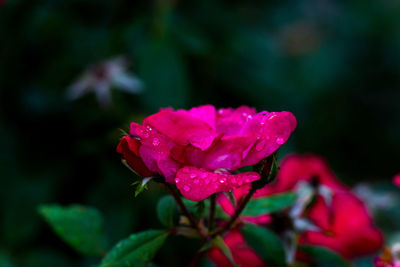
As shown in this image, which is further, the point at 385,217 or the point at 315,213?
the point at 385,217

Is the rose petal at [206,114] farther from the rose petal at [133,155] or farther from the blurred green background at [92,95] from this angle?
the blurred green background at [92,95]

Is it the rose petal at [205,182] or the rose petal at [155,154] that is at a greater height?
the rose petal at [155,154]

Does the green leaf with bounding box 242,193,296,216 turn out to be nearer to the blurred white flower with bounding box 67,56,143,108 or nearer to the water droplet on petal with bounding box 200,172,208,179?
the water droplet on petal with bounding box 200,172,208,179

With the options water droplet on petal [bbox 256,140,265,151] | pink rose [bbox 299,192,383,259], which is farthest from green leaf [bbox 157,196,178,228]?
pink rose [bbox 299,192,383,259]

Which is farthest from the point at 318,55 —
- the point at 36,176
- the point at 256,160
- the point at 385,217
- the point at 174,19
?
the point at 256,160

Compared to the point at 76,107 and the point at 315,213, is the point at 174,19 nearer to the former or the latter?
the point at 76,107

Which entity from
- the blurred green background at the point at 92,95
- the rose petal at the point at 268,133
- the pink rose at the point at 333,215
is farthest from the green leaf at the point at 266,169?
the blurred green background at the point at 92,95
